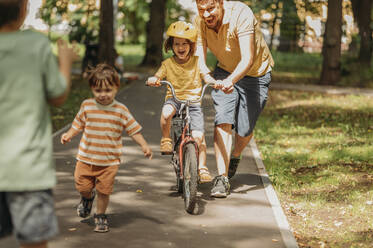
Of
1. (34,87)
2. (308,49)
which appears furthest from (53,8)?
(308,49)

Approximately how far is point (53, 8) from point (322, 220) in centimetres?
1648

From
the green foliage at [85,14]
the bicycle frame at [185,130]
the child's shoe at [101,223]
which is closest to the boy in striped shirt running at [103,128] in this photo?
the child's shoe at [101,223]

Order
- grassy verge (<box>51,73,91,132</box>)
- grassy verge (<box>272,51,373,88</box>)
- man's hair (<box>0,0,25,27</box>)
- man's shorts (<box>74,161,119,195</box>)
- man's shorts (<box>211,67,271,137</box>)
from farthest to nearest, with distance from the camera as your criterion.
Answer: grassy verge (<box>272,51,373,88</box>), grassy verge (<box>51,73,91,132</box>), man's shorts (<box>211,67,271,137</box>), man's shorts (<box>74,161,119,195</box>), man's hair (<box>0,0,25,27</box>)

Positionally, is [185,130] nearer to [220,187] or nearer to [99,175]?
[220,187]

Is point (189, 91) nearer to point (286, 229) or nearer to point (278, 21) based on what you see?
point (286, 229)

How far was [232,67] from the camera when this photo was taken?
720 cm

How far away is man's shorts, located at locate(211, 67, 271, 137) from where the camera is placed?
7203mm

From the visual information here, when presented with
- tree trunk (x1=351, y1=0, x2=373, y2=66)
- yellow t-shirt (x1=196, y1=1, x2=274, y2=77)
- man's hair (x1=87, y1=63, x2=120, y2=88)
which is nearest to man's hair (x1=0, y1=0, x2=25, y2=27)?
man's hair (x1=87, y1=63, x2=120, y2=88)

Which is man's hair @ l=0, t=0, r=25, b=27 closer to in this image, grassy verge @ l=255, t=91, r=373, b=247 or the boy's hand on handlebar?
the boy's hand on handlebar

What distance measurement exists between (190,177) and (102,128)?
141cm

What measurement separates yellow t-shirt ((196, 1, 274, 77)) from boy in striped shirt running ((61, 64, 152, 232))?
6.05 ft

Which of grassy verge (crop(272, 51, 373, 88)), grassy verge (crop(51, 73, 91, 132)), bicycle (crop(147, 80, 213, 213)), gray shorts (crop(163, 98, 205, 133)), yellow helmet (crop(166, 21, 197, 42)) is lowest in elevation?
grassy verge (crop(272, 51, 373, 88))

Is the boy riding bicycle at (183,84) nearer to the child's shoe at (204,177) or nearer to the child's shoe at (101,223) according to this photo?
the child's shoe at (204,177)

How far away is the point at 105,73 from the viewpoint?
533 cm
